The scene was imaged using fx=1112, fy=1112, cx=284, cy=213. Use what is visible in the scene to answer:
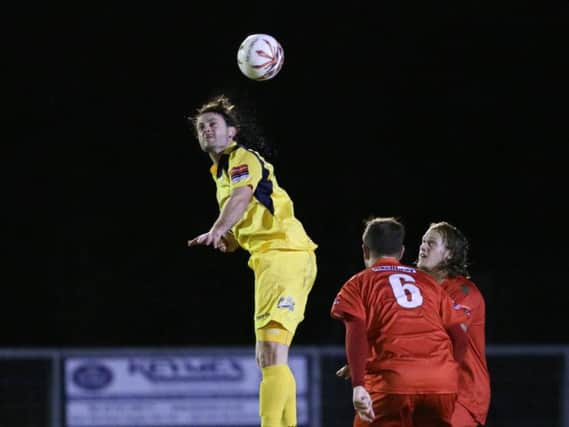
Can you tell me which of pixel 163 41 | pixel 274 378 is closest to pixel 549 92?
pixel 163 41

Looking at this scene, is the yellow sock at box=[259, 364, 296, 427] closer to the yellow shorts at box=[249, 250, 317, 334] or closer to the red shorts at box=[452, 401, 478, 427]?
the yellow shorts at box=[249, 250, 317, 334]

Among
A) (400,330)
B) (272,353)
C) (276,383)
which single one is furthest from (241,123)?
(400,330)

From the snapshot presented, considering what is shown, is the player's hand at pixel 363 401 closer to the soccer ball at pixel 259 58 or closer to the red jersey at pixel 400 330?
the red jersey at pixel 400 330

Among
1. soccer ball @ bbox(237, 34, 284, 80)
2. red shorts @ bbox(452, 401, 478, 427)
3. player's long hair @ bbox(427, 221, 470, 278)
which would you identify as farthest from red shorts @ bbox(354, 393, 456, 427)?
soccer ball @ bbox(237, 34, 284, 80)

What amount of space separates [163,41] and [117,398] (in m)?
8.15

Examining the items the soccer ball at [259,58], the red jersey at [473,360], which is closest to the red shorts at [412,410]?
the red jersey at [473,360]

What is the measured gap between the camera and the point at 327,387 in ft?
35.9

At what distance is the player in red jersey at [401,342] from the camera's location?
16.8 ft

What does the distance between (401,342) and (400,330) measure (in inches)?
2.2

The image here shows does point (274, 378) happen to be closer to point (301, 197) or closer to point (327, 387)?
point (327, 387)

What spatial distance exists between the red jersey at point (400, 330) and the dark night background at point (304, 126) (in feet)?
29.5

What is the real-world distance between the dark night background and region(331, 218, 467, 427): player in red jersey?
898 centimetres

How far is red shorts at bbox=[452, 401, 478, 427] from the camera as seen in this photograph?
5.73 m

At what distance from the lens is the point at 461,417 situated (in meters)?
5.76
